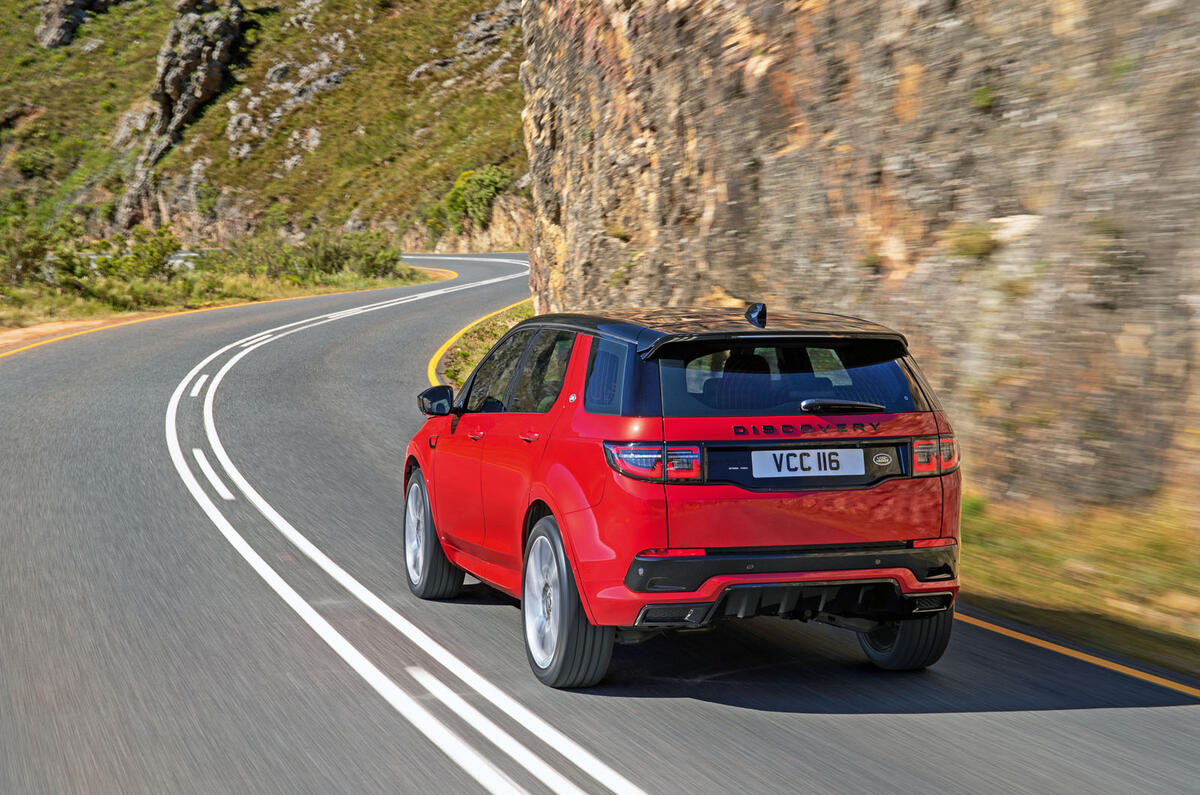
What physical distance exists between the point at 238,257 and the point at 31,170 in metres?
42.5

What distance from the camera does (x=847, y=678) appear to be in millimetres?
5551

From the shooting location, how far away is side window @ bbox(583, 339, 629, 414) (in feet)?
16.6

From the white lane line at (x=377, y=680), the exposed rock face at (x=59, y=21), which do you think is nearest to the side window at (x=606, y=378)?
the white lane line at (x=377, y=680)

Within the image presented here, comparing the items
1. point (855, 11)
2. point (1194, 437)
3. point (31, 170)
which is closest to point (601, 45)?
point (855, 11)

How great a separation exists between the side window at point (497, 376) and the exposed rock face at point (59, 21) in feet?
317

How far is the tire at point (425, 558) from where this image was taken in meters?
7.03

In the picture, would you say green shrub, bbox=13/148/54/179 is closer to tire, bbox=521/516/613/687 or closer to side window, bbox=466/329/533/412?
side window, bbox=466/329/533/412

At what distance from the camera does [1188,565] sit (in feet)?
23.2

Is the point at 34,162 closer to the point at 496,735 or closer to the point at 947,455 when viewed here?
the point at 496,735

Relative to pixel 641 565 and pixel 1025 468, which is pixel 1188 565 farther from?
pixel 641 565

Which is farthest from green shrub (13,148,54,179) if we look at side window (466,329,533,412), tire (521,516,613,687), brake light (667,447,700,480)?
brake light (667,447,700,480)

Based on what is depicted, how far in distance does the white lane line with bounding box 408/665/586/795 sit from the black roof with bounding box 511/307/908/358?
1.65 m

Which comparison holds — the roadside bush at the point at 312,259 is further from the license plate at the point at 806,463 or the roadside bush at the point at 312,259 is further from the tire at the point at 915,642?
the license plate at the point at 806,463

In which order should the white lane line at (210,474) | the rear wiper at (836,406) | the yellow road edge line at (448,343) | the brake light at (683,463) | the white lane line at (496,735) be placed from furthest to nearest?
the yellow road edge line at (448,343) < the white lane line at (210,474) < the rear wiper at (836,406) < the brake light at (683,463) < the white lane line at (496,735)
